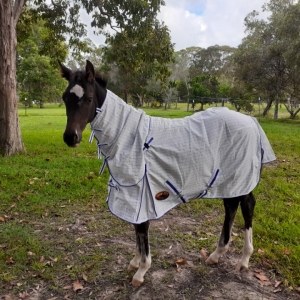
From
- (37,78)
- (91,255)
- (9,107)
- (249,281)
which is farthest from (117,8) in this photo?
(37,78)

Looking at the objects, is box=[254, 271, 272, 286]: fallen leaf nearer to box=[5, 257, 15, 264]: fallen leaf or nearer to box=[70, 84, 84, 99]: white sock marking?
box=[70, 84, 84, 99]: white sock marking

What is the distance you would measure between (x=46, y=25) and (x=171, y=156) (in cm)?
1051

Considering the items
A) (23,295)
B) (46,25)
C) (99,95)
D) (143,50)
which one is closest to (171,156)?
(99,95)

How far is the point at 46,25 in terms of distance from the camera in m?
11.1

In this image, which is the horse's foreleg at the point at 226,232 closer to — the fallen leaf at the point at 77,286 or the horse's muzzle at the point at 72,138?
the fallen leaf at the point at 77,286

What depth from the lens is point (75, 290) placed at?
2.81 m

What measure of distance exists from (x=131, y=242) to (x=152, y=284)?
0.86m

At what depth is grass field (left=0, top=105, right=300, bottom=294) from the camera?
3141 mm

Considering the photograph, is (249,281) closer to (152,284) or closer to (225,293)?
(225,293)

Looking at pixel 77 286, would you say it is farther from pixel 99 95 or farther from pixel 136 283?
pixel 99 95

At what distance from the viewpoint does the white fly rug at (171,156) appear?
2.60 m

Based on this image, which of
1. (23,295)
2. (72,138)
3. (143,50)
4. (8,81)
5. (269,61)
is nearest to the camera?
(72,138)

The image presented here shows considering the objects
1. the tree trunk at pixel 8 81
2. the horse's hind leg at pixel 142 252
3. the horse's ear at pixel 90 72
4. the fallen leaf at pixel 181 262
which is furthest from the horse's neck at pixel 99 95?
the tree trunk at pixel 8 81

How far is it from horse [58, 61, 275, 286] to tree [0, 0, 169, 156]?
19.5 feet
